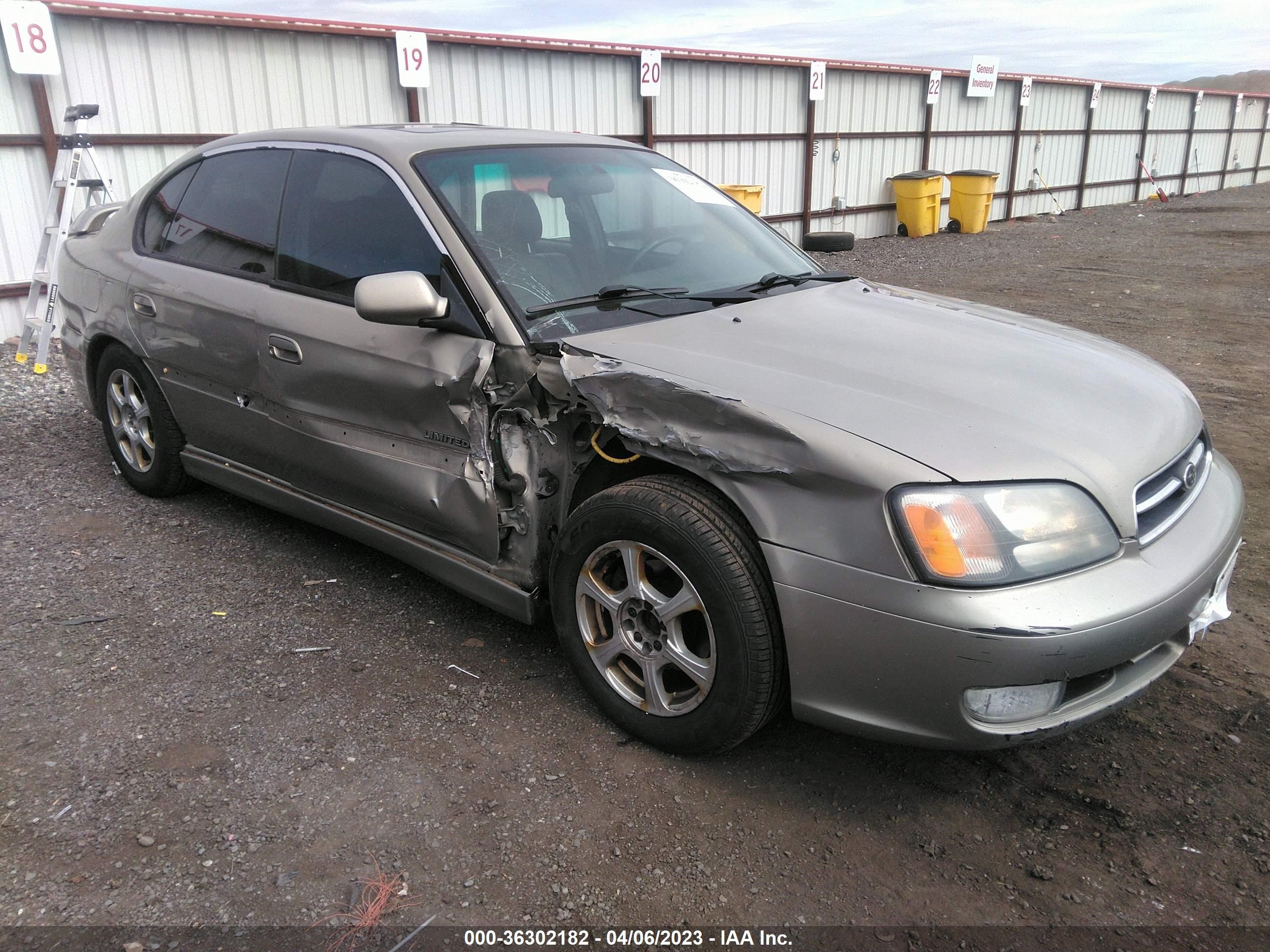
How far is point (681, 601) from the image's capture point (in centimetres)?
247

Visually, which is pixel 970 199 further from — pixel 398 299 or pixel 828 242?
pixel 398 299

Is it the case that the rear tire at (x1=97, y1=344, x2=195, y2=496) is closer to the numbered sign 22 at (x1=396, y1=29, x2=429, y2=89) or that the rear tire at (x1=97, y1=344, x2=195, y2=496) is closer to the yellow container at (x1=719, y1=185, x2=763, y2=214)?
the numbered sign 22 at (x1=396, y1=29, x2=429, y2=89)

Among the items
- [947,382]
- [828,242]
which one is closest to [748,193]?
[828,242]

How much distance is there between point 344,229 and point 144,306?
140cm

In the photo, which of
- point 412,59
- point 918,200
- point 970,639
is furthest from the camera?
point 918,200

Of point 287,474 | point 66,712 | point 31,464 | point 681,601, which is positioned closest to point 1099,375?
point 681,601

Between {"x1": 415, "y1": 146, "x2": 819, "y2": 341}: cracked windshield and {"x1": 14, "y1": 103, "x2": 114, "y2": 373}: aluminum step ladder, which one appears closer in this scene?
{"x1": 415, "y1": 146, "x2": 819, "y2": 341}: cracked windshield

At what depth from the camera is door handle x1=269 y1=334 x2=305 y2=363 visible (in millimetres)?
3326

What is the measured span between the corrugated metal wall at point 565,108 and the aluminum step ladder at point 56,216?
0.98m

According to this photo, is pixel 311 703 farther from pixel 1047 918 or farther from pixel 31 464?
pixel 31 464

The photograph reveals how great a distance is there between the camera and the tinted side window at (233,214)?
3.61 meters

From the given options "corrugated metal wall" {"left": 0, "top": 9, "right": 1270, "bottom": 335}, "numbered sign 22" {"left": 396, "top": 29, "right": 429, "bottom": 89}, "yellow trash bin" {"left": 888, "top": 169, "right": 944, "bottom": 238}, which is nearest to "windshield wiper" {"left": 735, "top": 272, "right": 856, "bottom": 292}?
"corrugated metal wall" {"left": 0, "top": 9, "right": 1270, "bottom": 335}

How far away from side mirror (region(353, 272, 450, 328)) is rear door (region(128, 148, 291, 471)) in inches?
36.2

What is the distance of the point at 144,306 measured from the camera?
410 cm
